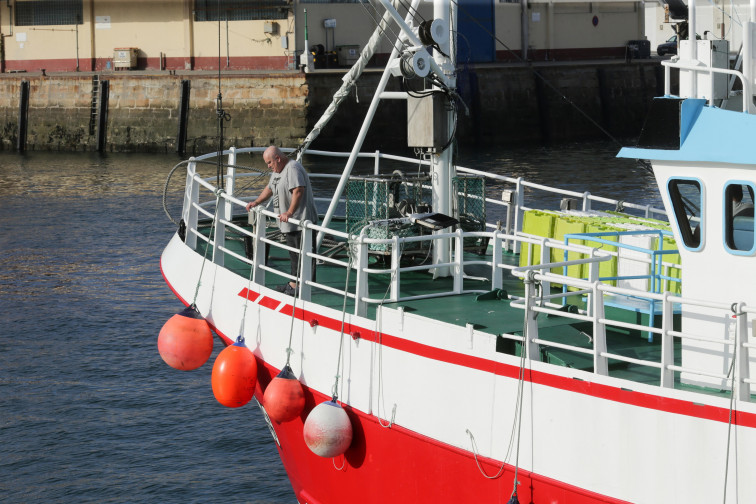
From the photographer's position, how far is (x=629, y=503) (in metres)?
6.57

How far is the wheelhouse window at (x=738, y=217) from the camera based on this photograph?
21.1 feet

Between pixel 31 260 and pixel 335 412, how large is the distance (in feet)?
49.3

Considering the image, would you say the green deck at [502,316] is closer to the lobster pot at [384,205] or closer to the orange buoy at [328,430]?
the lobster pot at [384,205]

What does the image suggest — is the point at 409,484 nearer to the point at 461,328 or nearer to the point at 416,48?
the point at 461,328

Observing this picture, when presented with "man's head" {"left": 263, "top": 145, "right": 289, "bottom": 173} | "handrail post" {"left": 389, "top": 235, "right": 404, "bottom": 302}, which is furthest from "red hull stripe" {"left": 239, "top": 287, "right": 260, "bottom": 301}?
"handrail post" {"left": 389, "top": 235, "right": 404, "bottom": 302}

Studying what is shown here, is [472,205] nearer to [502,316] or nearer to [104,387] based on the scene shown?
[502,316]

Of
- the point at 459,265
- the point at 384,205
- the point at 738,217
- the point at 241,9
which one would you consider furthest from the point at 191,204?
the point at 241,9

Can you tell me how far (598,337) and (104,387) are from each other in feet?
28.5

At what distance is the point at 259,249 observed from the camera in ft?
31.1

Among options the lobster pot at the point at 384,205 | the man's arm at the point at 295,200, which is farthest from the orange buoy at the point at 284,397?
the lobster pot at the point at 384,205

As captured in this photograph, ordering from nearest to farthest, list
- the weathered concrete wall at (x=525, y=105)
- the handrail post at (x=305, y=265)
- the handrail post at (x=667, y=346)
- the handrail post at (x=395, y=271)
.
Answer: the handrail post at (x=667, y=346) < the handrail post at (x=395, y=271) < the handrail post at (x=305, y=265) < the weathered concrete wall at (x=525, y=105)

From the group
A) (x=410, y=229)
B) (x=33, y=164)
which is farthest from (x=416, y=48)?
(x=33, y=164)

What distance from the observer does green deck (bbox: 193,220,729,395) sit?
23.9ft

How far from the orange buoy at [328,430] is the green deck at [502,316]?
→ 3.04ft
